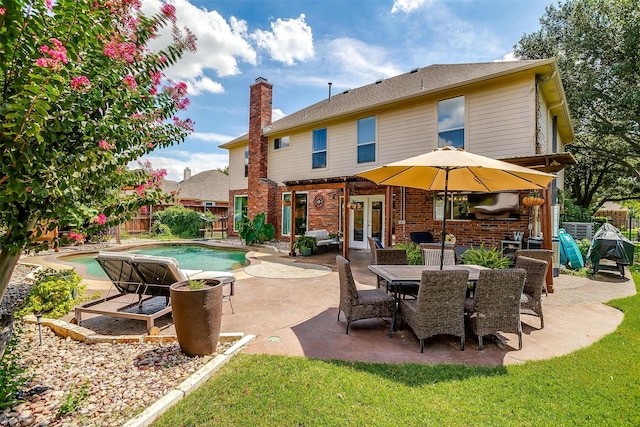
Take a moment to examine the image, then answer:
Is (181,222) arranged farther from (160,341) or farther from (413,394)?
(413,394)

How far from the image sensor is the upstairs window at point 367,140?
38.8 ft

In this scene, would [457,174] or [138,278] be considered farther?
[457,174]

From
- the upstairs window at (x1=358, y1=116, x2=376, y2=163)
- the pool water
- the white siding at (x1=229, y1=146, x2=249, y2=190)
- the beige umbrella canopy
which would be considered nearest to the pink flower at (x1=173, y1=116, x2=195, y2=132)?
the beige umbrella canopy

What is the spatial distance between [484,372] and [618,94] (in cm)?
1861

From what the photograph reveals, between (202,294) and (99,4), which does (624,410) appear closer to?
(202,294)

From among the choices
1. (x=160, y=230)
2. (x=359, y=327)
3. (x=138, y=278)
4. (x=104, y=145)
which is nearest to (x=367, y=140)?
(x=359, y=327)

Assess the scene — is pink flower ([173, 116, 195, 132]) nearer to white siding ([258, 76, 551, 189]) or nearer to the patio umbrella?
the patio umbrella

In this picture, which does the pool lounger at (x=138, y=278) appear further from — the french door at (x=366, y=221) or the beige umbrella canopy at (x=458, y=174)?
the french door at (x=366, y=221)

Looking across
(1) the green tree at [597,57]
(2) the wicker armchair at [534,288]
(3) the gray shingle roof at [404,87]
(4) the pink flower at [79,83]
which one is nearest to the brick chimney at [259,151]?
(3) the gray shingle roof at [404,87]

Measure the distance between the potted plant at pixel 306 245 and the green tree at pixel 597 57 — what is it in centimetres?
1516

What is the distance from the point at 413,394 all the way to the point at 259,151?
14.2 metres

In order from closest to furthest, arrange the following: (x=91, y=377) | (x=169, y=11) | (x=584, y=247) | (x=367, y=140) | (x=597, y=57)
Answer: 1. (x=169, y=11)
2. (x=91, y=377)
3. (x=584, y=247)
4. (x=367, y=140)
5. (x=597, y=57)

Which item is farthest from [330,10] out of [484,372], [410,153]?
[484,372]

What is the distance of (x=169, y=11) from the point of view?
2951 millimetres
